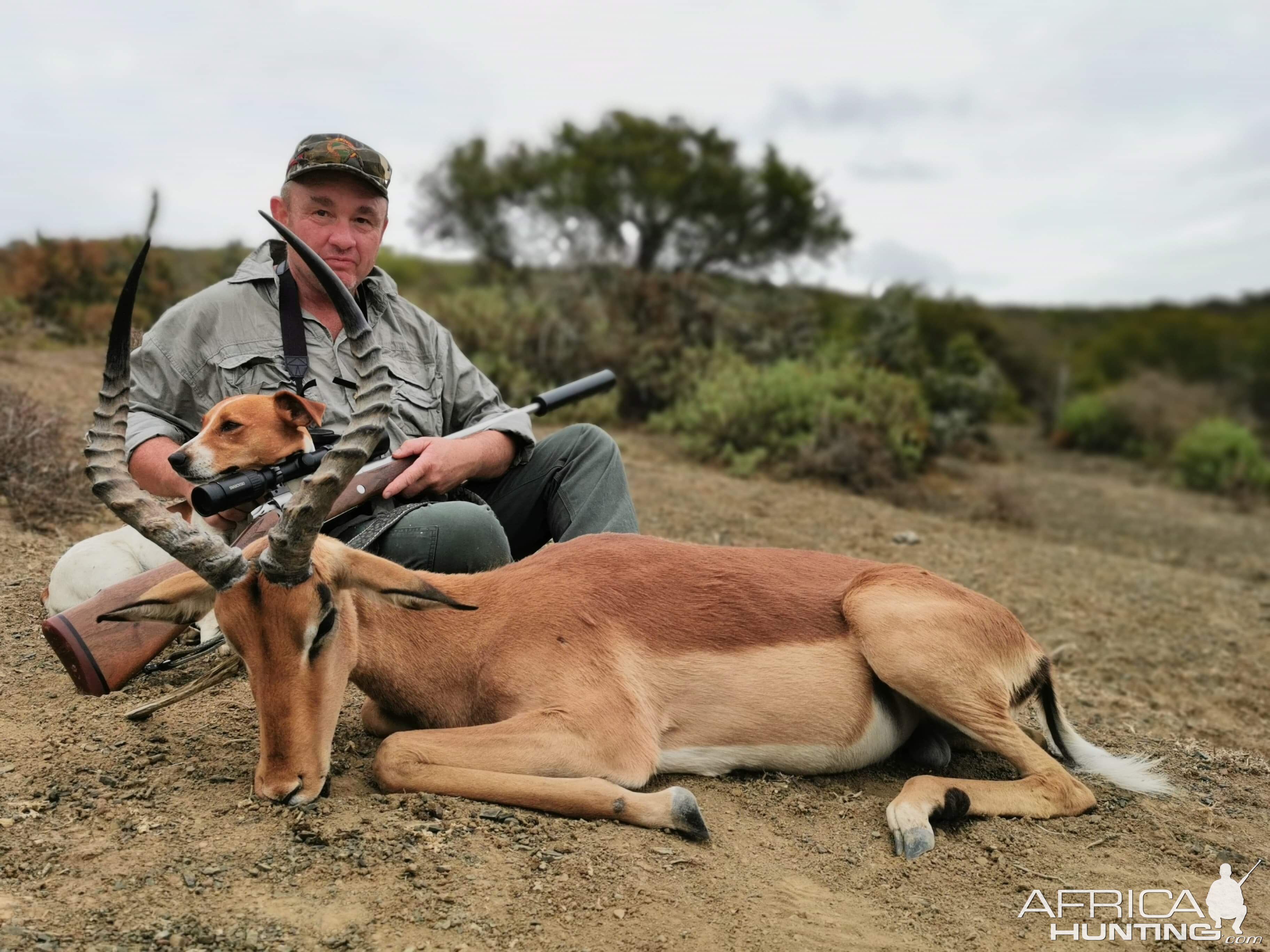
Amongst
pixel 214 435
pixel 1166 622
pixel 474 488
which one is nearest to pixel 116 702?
pixel 214 435

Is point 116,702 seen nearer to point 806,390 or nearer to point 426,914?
point 426,914

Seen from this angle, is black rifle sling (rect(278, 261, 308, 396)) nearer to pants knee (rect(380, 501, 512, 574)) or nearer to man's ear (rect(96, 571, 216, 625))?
pants knee (rect(380, 501, 512, 574))

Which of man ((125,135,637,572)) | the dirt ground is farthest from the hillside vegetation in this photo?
man ((125,135,637,572))

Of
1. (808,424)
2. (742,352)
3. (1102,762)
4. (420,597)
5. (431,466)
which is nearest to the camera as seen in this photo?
(420,597)

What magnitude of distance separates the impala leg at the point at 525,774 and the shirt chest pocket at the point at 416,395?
2.20 metres

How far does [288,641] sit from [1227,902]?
147 inches

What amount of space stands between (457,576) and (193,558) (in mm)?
1378

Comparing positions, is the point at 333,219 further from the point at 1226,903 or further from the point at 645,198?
the point at 645,198

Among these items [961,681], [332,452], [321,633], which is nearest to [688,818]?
[961,681]

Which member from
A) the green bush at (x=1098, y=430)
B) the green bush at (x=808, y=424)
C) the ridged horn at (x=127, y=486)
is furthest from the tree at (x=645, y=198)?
the ridged horn at (x=127, y=486)

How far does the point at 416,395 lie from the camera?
6.11 metres

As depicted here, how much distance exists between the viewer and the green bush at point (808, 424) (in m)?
13.8

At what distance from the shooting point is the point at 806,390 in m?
14.4

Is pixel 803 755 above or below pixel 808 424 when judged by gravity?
below
